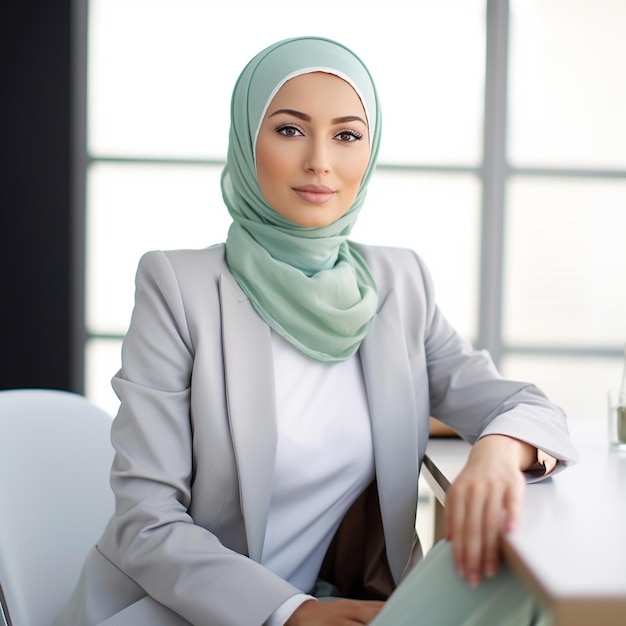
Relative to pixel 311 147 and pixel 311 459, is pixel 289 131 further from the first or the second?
pixel 311 459

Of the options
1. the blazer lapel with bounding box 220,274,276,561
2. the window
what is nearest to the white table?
the blazer lapel with bounding box 220,274,276,561

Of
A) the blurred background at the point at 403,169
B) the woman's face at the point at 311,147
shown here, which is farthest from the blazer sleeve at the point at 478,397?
the blurred background at the point at 403,169

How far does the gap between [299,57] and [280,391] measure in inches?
19.9

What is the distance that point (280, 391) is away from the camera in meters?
1.15

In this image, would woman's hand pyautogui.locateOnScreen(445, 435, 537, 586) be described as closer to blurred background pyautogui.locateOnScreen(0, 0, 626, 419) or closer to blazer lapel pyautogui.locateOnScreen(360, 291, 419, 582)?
blazer lapel pyautogui.locateOnScreen(360, 291, 419, 582)

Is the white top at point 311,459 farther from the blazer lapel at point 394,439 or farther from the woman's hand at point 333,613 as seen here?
the woman's hand at point 333,613

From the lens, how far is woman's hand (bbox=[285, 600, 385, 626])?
881 mm

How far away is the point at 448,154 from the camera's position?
11.7 ft

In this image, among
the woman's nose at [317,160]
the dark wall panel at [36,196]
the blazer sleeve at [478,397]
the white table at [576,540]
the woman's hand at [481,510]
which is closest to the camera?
the white table at [576,540]

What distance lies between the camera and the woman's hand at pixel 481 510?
0.71 m

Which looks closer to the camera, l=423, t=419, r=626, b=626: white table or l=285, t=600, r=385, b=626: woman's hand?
l=423, t=419, r=626, b=626: white table

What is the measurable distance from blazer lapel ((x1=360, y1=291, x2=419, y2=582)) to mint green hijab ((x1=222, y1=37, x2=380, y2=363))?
52mm

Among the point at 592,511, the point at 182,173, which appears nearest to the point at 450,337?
the point at 592,511

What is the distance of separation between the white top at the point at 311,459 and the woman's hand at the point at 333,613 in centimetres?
22
